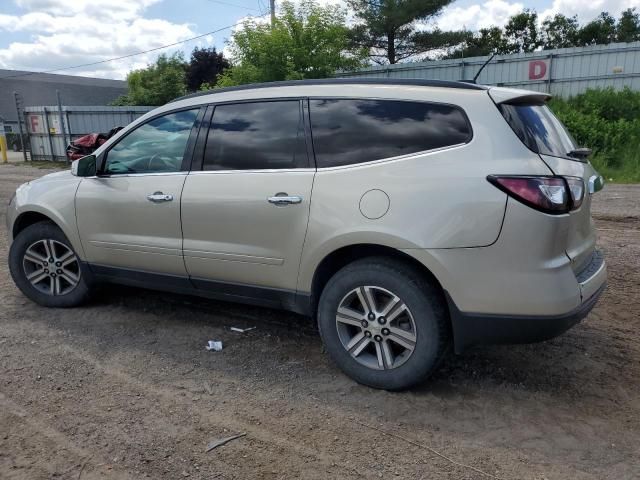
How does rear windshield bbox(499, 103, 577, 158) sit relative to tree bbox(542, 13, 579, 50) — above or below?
Answer: below

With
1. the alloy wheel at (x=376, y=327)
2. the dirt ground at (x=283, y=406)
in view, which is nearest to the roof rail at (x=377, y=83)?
the alloy wheel at (x=376, y=327)

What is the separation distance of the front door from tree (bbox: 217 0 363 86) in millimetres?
15189

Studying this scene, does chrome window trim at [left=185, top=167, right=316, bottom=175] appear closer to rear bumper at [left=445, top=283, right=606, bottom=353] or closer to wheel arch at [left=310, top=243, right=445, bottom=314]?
wheel arch at [left=310, top=243, right=445, bottom=314]

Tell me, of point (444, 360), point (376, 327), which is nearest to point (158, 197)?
point (376, 327)

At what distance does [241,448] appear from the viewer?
277 centimetres

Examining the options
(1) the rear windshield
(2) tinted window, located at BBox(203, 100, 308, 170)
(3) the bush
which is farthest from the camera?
(3) the bush

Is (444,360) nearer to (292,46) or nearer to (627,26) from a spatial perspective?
(292,46)

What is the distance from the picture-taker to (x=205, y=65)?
42.0 meters

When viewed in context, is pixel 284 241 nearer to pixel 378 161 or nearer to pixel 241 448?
pixel 378 161

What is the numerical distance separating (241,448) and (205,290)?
4.84 ft

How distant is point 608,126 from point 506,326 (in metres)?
15.0

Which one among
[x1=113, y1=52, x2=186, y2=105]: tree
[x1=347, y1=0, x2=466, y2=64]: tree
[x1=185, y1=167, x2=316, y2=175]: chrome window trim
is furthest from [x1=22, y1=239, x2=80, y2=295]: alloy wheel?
[x1=113, y1=52, x2=186, y2=105]: tree

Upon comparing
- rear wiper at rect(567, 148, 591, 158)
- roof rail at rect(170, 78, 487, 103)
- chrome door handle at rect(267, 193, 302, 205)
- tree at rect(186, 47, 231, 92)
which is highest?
tree at rect(186, 47, 231, 92)

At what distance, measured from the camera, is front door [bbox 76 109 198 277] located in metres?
3.99
